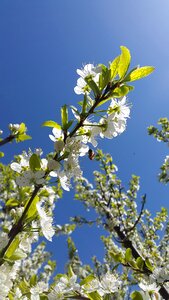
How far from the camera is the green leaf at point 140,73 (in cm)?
147

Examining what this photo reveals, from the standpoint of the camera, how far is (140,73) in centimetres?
149

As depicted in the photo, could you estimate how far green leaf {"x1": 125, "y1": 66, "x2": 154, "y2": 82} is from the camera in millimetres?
1472

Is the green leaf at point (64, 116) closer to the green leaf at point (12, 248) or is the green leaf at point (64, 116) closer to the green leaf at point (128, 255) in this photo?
the green leaf at point (12, 248)

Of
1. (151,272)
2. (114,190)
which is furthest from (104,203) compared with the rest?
(151,272)

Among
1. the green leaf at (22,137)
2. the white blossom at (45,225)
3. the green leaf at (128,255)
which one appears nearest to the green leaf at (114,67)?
the white blossom at (45,225)

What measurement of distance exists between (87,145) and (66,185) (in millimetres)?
235

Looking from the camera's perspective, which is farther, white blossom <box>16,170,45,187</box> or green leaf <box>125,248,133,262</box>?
green leaf <box>125,248,133,262</box>

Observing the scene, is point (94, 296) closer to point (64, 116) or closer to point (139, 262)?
point (139, 262)

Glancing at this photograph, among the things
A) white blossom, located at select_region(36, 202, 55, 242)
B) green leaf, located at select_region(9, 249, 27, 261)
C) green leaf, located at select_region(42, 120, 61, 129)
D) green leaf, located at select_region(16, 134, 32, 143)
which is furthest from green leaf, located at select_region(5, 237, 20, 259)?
green leaf, located at select_region(16, 134, 32, 143)

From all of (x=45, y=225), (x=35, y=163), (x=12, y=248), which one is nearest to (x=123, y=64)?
(x=35, y=163)

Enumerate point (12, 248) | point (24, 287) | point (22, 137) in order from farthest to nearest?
point (22, 137), point (24, 287), point (12, 248)

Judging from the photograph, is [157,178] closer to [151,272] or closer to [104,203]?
[104,203]

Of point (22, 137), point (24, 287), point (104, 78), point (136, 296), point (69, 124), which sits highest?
point (22, 137)

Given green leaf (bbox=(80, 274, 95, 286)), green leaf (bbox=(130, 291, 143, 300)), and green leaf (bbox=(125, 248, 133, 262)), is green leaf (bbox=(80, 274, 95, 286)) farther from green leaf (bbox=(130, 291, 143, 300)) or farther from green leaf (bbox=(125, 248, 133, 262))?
green leaf (bbox=(125, 248, 133, 262))
